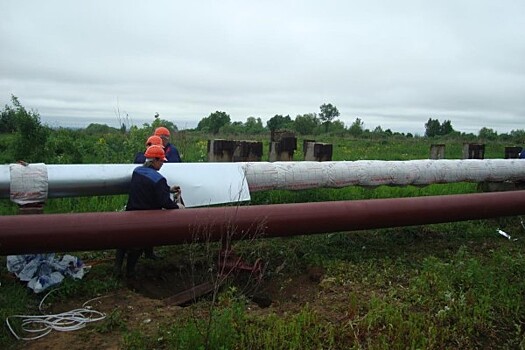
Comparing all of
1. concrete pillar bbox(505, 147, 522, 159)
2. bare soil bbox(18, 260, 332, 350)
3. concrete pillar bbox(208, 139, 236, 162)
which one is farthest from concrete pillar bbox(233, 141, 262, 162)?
concrete pillar bbox(505, 147, 522, 159)

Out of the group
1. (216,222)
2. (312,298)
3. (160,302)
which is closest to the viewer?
(160,302)

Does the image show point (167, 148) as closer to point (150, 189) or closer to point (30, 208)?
point (150, 189)

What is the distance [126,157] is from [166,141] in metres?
2.54

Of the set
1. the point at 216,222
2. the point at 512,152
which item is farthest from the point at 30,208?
the point at 512,152

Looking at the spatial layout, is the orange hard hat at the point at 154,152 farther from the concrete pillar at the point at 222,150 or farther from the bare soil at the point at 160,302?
the concrete pillar at the point at 222,150

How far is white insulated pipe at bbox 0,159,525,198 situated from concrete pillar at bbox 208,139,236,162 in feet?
2.53

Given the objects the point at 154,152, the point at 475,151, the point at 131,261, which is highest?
the point at 475,151

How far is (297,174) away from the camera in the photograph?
509cm

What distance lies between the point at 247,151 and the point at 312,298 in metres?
2.41

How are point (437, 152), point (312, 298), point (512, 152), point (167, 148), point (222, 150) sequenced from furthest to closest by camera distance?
point (512, 152), point (437, 152), point (167, 148), point (222, 150), point (312, 298)

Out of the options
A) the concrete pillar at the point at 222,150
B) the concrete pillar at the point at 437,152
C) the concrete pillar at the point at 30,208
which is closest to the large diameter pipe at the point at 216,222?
the concrete pillar at the point at 30,208

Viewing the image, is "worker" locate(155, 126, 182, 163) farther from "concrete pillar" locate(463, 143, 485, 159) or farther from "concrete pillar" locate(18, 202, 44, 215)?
"concrete pillar" locate(463, 143, 485, 159)

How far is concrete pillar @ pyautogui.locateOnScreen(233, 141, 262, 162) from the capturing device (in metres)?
5.72

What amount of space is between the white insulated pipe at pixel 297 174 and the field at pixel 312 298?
29.3 inches
